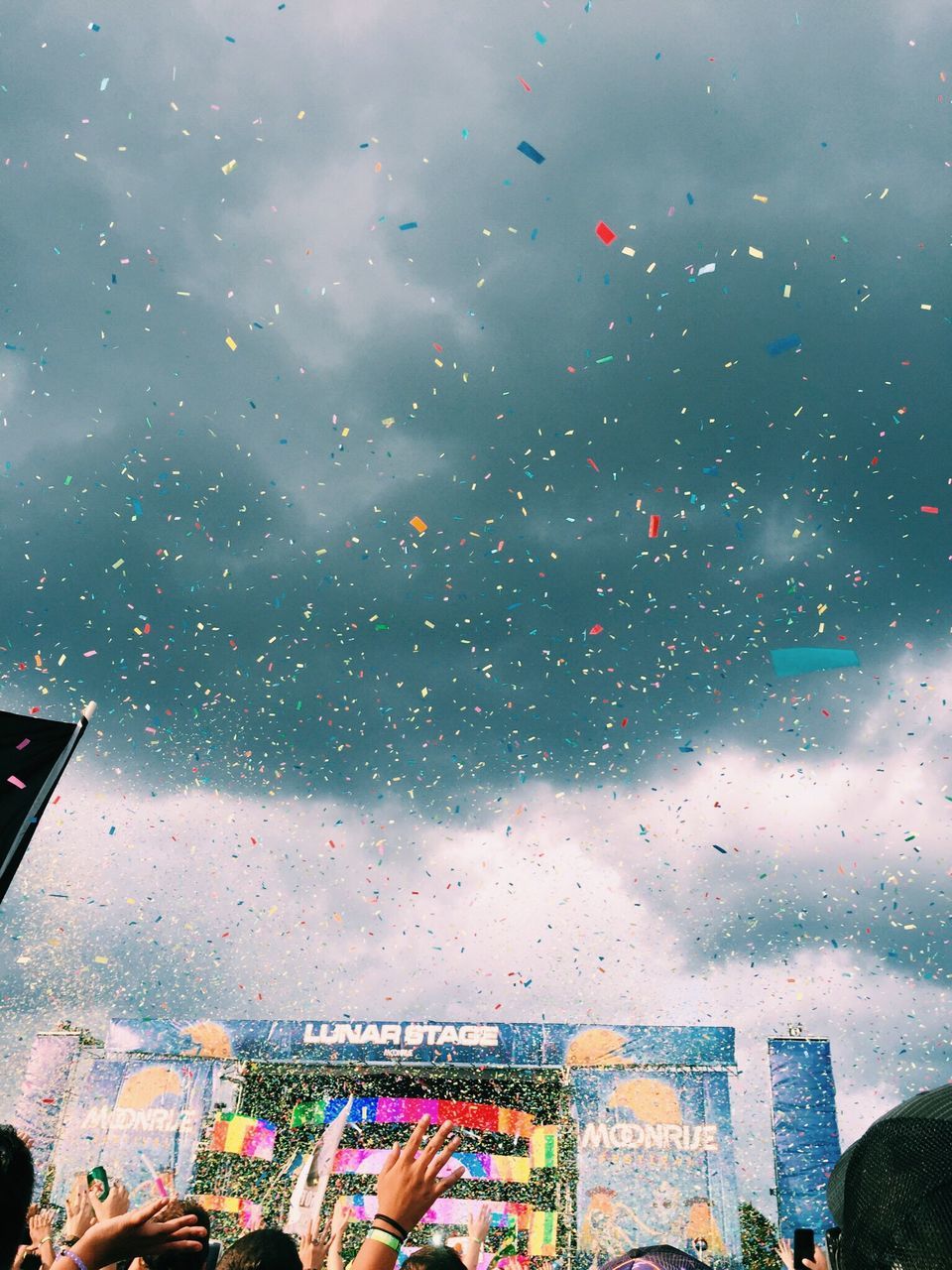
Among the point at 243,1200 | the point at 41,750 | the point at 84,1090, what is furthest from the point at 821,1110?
the point at 41,750

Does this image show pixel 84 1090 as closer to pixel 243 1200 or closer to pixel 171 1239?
pixel 243 1200

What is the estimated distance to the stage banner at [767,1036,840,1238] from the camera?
84.4ft

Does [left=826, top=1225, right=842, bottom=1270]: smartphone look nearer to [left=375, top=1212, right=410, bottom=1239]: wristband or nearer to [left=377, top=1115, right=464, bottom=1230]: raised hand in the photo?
[left=377, top=1115, right=464, bottom=1230]: raised hand

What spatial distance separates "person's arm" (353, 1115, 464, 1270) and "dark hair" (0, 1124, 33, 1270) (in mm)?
788

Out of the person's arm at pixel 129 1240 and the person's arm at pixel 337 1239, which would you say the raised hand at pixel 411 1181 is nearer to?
the person's arm at pixel 129 1240

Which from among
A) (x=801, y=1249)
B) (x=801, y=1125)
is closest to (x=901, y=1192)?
(x=801, y=1249)

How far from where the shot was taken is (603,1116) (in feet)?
95.9

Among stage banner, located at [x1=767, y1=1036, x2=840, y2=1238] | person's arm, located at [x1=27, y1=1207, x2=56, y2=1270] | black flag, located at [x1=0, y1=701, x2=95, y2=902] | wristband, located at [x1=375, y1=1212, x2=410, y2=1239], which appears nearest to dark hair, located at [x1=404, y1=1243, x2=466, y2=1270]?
wristband, located at [x1=375, y1=1212, x2=410, y2=1239]

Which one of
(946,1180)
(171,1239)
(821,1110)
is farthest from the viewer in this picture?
(821,1110)

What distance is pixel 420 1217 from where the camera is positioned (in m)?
2.38

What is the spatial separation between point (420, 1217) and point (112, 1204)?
1662mm

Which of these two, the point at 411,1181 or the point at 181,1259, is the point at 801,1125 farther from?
the point at 411,1181

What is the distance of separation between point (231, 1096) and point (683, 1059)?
16365 millimetres

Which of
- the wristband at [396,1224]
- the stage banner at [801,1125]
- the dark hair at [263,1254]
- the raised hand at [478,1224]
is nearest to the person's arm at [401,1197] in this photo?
the wristband at [396,1224]
